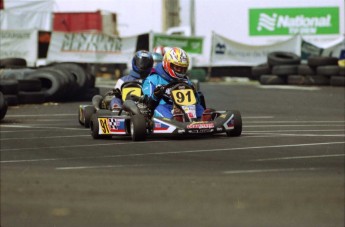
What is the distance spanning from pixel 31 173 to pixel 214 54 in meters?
21.2

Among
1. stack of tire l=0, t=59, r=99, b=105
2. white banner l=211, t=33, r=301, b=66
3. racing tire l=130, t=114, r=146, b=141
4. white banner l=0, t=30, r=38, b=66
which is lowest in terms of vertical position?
white banner l=211, t=33, r=301, b=66

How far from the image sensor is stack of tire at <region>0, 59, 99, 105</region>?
15.9 meters

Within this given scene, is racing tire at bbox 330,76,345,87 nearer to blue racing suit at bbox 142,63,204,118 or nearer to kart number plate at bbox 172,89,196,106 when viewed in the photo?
blue racing suit at bbox 142,63,204,118

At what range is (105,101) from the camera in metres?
11.6

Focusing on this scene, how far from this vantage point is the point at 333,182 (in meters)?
6.64

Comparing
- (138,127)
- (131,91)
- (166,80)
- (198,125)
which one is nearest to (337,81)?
(131,91)

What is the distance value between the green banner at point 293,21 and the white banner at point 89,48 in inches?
160

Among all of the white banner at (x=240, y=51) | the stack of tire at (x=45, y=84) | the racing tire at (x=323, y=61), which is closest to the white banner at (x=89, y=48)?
the white banner at (x=240, y=51)

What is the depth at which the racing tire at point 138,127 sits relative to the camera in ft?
31.7

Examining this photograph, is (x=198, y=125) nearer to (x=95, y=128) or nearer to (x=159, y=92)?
(x=159, y=92)

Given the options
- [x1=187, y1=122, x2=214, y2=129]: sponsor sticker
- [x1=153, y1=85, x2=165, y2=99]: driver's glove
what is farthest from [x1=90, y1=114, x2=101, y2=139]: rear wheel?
[x1=187, y1=122, x2=214, y2=129]: sponsor sticker

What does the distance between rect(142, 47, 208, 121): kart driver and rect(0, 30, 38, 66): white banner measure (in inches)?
630

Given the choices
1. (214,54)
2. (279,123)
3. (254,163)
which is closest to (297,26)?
(214,54)

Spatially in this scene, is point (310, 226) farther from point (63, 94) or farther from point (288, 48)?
point (288, 48)
